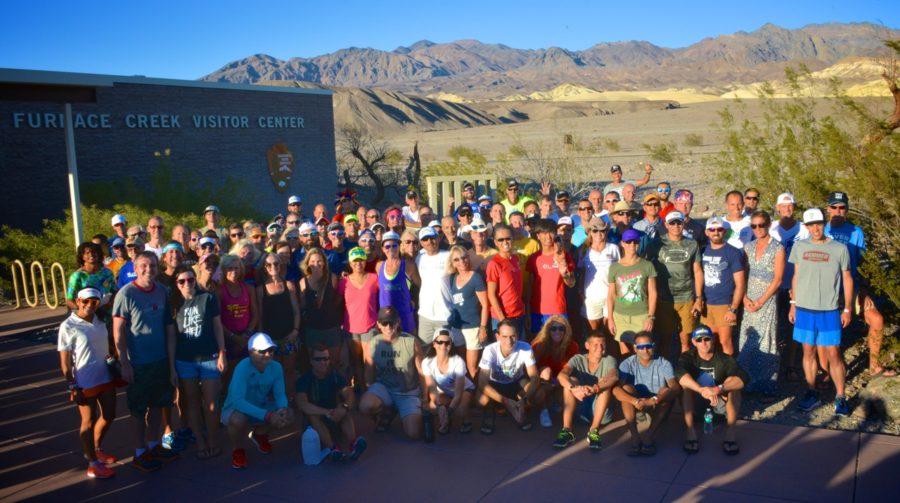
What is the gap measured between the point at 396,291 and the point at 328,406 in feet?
4.48

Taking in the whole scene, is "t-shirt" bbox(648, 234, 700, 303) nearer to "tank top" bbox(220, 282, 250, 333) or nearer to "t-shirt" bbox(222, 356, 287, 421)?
"t-shirt" bbox(222, 356, 287, 421)

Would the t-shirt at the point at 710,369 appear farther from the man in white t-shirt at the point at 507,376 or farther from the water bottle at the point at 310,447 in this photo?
the water bottle at the point at 310,447

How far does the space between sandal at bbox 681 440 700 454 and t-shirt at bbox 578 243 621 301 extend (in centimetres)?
180

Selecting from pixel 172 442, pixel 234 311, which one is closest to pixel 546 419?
pixel 234 311

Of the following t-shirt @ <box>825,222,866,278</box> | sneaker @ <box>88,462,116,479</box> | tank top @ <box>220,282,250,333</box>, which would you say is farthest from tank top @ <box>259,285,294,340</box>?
t-shirt @ <box>825,222,866,278</box>

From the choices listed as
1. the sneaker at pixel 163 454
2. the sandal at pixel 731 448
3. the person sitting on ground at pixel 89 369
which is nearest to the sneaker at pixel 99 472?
the person sitting on ground at pixel 89 369

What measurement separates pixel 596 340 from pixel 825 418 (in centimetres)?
220

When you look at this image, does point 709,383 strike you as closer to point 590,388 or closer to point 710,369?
point 710,369

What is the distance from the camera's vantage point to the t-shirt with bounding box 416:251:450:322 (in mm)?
6945

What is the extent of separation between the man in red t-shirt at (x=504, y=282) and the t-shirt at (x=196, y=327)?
2518 mm

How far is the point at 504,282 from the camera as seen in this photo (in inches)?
276

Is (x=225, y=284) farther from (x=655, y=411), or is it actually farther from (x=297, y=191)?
(x=297, y=191)

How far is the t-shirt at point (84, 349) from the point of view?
18.8 ft

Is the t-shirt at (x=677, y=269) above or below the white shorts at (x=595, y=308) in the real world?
above
